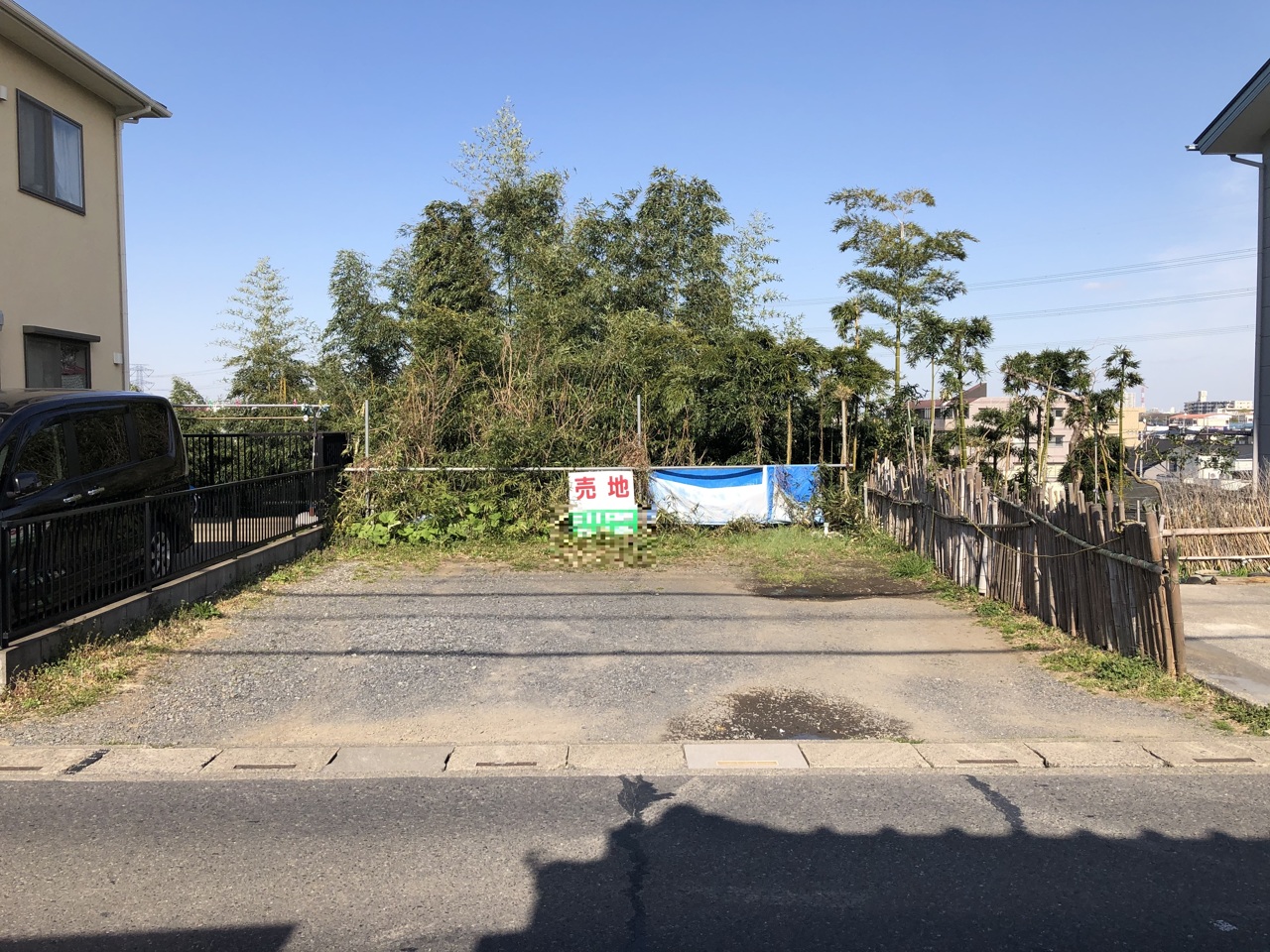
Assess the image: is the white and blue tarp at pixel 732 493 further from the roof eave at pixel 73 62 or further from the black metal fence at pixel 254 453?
the roof eave at pixel 73 62

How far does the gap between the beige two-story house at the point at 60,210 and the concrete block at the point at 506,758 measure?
26.3ft

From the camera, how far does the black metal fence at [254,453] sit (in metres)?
A: 11.9

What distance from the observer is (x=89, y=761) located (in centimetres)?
487

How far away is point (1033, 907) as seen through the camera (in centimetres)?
336

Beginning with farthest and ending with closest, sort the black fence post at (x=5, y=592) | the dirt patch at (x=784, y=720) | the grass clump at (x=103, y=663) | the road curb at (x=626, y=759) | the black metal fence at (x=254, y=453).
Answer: the black metal fence at (x=254, y=453)
the black fence post at (x=5, y=592)
the grass clump at (x=103, y=663)
the dirt patch at (x=784, y=720)
the road curb at (x=626, y=759)

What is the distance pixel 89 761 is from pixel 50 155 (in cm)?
983

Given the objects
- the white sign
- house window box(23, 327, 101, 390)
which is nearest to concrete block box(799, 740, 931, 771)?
the white sign

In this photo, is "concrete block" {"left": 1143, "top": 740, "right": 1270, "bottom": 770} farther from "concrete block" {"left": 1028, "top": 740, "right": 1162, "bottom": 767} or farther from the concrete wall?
the concrete wall

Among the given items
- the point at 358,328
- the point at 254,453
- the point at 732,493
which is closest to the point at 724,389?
the point at 732,493

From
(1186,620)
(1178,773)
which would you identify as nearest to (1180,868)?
(1178,773)

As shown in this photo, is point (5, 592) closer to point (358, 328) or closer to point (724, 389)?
point (724, 389)

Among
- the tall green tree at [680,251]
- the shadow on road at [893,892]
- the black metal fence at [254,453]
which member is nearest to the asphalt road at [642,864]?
the shadow on road at [893,892]

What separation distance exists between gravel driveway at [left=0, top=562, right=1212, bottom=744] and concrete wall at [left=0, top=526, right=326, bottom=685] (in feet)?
1.92

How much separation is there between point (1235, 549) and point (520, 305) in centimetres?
1557
